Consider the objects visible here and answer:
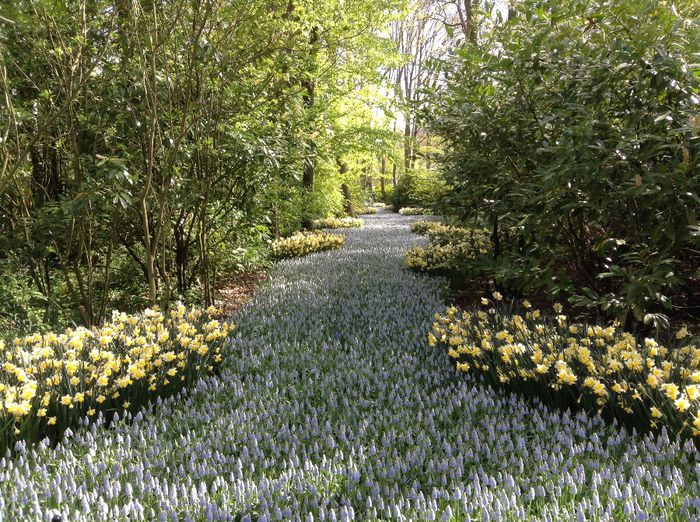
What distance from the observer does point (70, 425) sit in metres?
2.72

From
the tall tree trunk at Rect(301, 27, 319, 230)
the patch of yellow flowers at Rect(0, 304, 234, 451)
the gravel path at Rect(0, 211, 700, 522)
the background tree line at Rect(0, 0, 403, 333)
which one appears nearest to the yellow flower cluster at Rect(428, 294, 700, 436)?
the gravel path at Rect(0, 211, 700, 522)

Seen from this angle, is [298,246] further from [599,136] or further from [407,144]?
[599,136]

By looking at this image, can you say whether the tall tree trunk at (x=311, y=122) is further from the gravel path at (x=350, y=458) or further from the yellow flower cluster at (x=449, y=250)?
the gravel path at (x=350, y=458)

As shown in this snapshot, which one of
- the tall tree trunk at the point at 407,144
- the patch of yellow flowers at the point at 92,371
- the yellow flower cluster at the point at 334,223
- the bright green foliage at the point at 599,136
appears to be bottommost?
the patch of yellow flowers at the point at 92,371

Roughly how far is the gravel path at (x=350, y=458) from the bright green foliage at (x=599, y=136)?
120 cm

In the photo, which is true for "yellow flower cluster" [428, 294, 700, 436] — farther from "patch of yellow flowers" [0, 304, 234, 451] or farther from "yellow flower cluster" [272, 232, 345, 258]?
"yellow flower cluster" [272, 232, 345, 258]

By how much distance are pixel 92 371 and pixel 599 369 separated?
3087 mm

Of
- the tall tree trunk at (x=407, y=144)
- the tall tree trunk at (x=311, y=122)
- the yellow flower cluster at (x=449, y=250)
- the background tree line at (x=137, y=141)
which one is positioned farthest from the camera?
the tall tree trunk at (x=407, y=144)

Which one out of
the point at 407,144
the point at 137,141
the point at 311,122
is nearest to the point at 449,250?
the point at 311,122

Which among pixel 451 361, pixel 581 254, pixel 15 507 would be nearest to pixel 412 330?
pixel 451 361

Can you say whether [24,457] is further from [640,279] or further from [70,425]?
[640,279]

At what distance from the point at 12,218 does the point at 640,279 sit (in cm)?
620

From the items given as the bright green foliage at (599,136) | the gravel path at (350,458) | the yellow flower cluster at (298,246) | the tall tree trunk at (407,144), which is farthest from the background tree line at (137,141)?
the tall tree trunk at (407,144)

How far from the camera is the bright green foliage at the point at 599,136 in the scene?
10.1ft
